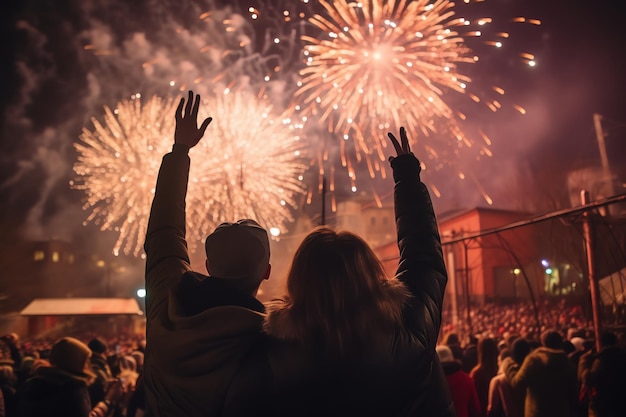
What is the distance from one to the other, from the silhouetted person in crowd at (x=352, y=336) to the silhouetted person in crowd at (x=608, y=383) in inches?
184

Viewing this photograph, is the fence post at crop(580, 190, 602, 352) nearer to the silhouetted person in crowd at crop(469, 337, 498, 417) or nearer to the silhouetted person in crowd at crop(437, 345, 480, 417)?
the silhouetted person in crowd at crop(469, 337, 498, 417)

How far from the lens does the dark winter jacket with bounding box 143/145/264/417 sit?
1792mm

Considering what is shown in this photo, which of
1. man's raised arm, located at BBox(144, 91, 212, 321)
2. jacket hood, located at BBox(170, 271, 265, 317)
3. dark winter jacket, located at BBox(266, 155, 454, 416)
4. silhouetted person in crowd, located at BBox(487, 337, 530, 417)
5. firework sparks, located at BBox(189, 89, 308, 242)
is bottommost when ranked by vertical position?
silhouetted person in crowd, located at BBox(487, 337, 530, 417)

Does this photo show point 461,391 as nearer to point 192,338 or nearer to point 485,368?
point 485,368

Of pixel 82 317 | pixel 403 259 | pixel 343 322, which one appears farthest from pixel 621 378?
pixel 82 317

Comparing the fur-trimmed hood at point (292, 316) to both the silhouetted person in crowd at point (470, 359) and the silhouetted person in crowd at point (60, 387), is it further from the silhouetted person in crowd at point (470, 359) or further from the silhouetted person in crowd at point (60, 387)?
the silhouetted person in crowd at point (470, 359)

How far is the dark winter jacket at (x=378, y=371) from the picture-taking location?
1.71 meters

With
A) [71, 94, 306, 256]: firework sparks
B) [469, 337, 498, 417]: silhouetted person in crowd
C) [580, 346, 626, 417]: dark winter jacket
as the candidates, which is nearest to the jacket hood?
[580, 346, 626, 417]: dark winter jacket

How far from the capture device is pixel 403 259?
7.23ft

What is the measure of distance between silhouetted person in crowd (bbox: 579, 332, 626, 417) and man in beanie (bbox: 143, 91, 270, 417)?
16.7ft

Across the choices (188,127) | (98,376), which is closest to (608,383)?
(188,127)

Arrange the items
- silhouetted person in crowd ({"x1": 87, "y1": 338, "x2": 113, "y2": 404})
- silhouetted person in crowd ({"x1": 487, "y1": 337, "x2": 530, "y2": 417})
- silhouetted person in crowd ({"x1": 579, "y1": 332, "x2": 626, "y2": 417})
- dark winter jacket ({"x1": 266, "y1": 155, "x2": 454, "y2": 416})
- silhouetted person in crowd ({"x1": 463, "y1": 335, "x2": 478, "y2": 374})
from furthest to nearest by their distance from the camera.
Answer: silhouetted person in crowd ({"x1": 463, "y1": 335, "x2": 478, "y2": 374}) → silhouetted person in crowd ({"x1": 87, "y1": 338, "x2": 113, "y2": 404}) → silhouetted person in crowd ({"x1": 487, "y1": 337, "x2": 530, "y2": 417}) → silhouetted person in crowd ({"x1": 579, "y1": 332, "x2": 626, "y2": 417}) → dark winter jacket ({"x1": 266, "y1": 155, "x2": 454, "y2": 416})

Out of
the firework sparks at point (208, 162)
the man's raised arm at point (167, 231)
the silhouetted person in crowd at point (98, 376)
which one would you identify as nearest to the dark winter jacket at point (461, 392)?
the man's raised arm at point (167, 231)

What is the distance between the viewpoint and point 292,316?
1.81 meters
